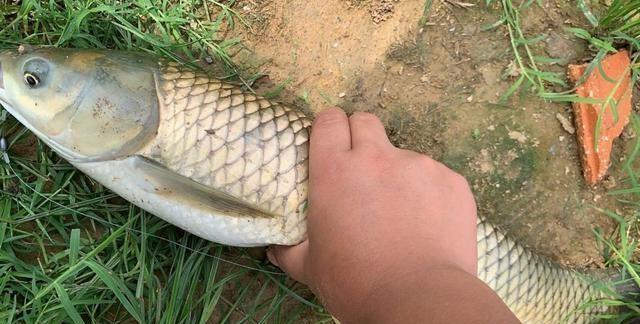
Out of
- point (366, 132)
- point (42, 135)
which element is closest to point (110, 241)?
point (42, 135)

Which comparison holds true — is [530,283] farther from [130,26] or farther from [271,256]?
[130,26]

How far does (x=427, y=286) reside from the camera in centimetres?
184

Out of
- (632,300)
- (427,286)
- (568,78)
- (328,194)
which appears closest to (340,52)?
(328,194)

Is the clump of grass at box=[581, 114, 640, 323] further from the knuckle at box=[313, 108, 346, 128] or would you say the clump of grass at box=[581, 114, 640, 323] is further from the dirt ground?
the knuckle at box=[313, 108, 346, 128]

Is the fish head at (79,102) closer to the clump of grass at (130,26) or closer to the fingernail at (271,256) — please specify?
the clump of grass at (130,26)

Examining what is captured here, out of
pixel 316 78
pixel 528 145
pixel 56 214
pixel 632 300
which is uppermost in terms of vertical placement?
pixel 316 78

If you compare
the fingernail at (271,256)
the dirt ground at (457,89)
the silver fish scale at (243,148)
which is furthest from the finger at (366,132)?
the fingernail at (271,256)

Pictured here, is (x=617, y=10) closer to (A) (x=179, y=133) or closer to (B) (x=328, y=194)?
(B) (x=328, y=194)

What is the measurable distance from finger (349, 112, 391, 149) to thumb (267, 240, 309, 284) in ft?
1.41

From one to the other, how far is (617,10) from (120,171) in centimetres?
214

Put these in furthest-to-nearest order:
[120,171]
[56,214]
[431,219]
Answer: [56,214]
[120,171]
[431,219]

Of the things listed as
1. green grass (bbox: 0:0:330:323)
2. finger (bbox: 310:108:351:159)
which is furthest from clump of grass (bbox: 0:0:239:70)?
finger (bbox: 310:108:351:159)

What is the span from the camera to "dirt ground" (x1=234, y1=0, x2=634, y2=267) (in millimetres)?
2756

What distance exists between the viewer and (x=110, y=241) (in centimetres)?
252
